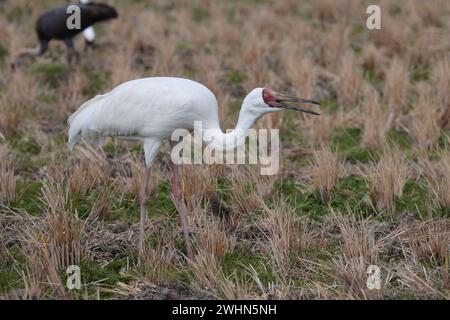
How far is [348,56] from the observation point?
35.0 ft

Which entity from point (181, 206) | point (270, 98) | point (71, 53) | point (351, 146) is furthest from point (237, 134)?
point (71, 53)

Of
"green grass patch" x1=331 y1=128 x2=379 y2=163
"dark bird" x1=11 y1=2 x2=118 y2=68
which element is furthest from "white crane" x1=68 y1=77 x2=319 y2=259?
"dark bird" x1=11 y1=2 x2=118 y2=68

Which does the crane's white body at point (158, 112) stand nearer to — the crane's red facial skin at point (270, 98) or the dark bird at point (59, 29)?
the crane's red facial skin at point (270, 98)

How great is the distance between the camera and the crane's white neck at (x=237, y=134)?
569 cm

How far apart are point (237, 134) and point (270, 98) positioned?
386mm

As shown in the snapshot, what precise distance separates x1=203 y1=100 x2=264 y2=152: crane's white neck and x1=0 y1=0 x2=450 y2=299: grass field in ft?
1.98

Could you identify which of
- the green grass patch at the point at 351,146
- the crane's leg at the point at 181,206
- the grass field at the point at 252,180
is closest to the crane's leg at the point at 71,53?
the grass field at the point at 252,180

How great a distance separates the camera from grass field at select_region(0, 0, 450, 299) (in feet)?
17.2

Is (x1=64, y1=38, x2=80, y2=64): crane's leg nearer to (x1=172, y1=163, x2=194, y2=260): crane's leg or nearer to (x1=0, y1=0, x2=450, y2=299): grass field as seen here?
(x1=0, y1=0, x2=450, y2=299): grass field

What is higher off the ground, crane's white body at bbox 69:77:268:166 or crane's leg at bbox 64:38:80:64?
crane's leg at bbox 64:38:80:64

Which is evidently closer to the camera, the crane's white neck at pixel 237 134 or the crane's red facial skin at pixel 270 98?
the crane's red facial skin at pixel 270 98

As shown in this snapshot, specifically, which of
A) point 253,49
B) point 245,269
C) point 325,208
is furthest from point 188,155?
point 253,49

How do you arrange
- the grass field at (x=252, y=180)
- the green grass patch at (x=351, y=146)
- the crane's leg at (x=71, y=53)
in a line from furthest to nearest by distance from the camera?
the crane's leg at (x=71, y=53) → the green grass patch at (x=351, y=146) → the grass field at (x=252, y=180)
